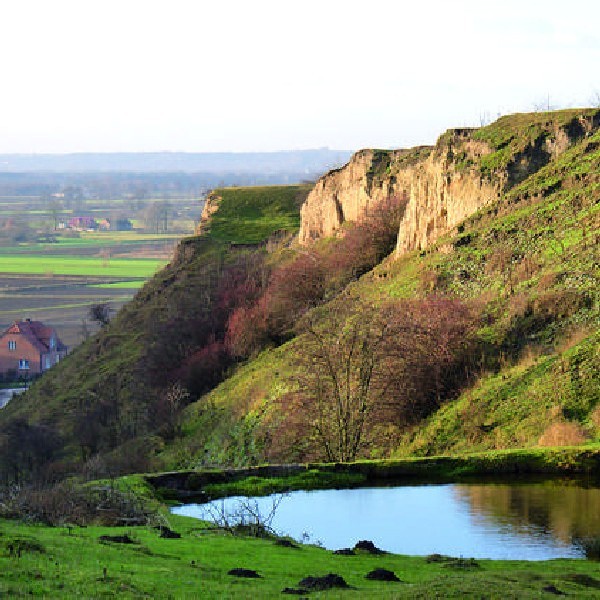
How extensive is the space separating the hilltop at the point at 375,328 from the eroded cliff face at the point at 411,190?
0.14 meters

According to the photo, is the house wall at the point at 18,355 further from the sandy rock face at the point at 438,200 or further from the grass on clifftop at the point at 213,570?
the grass on clifftop at the point at 213,570

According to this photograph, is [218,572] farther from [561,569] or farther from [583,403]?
[583,403]

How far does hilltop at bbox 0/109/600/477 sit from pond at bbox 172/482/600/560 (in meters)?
5.70

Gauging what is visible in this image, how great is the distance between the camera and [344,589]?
15.7 metres

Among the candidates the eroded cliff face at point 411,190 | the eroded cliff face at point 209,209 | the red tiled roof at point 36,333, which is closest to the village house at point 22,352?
the red tiled roof at point 36,333

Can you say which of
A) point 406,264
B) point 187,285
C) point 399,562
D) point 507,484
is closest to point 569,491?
point 507,484

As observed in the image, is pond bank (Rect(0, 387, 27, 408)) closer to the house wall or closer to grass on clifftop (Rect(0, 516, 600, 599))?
the house wall

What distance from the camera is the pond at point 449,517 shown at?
21281 mm

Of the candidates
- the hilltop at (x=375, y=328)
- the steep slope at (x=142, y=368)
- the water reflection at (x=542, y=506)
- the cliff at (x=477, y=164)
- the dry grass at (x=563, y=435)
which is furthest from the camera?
the steep slope at (x=142, y=368)

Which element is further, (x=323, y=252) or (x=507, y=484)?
(x=323, y=252)

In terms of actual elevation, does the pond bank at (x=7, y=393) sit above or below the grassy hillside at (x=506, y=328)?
below

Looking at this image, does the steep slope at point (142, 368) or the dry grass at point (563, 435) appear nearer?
the dry grass at point (563, 435)

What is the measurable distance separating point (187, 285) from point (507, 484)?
6288cm

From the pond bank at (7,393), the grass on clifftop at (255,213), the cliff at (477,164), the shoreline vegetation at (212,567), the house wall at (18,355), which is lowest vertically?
the pond bank at (7,393)
